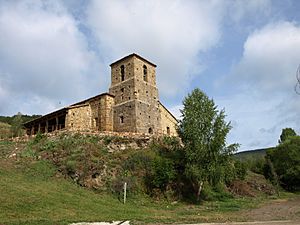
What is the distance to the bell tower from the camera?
3672 cm

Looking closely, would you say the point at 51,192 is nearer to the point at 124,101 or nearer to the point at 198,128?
the point at 198,128

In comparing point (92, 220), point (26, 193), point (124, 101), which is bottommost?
point (92, 220)

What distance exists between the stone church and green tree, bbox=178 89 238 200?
10056 millimetres

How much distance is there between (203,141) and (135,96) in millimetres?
13090

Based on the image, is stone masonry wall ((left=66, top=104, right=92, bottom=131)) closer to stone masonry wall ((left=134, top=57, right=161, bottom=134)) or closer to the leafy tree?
stone masonry wall ((left=134, top=57, right=161, bottom=134))

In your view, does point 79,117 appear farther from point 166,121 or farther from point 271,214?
point 271,214

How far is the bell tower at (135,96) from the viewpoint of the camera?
36719 millimetres

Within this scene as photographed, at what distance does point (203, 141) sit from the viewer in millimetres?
26266

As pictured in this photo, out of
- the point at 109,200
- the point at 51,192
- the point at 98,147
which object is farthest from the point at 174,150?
the point at 51,192

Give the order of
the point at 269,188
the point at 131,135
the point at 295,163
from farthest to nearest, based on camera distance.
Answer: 1. the point at 295,163
2. the point at 269,188
3. the point at 131,135

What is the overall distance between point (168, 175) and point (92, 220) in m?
10.6

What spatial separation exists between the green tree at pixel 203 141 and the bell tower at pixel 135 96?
9849 mm

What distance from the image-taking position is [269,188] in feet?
125

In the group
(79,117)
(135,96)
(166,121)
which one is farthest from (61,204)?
(166,121)
